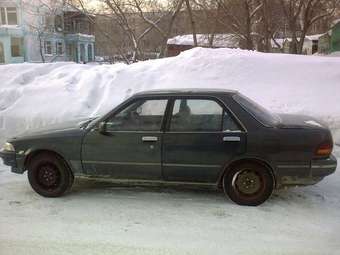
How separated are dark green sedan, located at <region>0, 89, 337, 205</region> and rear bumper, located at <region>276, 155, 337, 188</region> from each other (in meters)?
0.01

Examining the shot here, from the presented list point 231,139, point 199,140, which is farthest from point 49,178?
point 231,139

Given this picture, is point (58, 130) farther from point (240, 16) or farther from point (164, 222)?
point (240, 16)

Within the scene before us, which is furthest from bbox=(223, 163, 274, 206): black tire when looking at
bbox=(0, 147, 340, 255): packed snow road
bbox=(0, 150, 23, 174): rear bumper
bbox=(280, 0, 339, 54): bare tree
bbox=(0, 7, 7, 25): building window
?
bbox=(0, 7, 7, 25): building window

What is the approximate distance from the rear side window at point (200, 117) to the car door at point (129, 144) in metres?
0.19

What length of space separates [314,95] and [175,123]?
5393 mm

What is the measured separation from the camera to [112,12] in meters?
25.3

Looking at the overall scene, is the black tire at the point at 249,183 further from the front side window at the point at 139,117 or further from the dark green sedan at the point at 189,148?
the front side window at the point at 139,117

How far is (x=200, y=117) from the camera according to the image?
5.88 m

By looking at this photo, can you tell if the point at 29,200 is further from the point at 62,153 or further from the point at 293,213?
the point at 293,213

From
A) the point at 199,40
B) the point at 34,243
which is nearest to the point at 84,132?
the point at 34,243

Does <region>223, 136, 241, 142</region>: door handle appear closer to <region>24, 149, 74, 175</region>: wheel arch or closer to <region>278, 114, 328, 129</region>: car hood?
<region>278, 114, 328, 129</region>: car hood

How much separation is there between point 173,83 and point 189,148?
540cm

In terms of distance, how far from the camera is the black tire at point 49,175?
6258 millimetres

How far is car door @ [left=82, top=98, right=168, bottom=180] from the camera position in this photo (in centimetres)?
594
